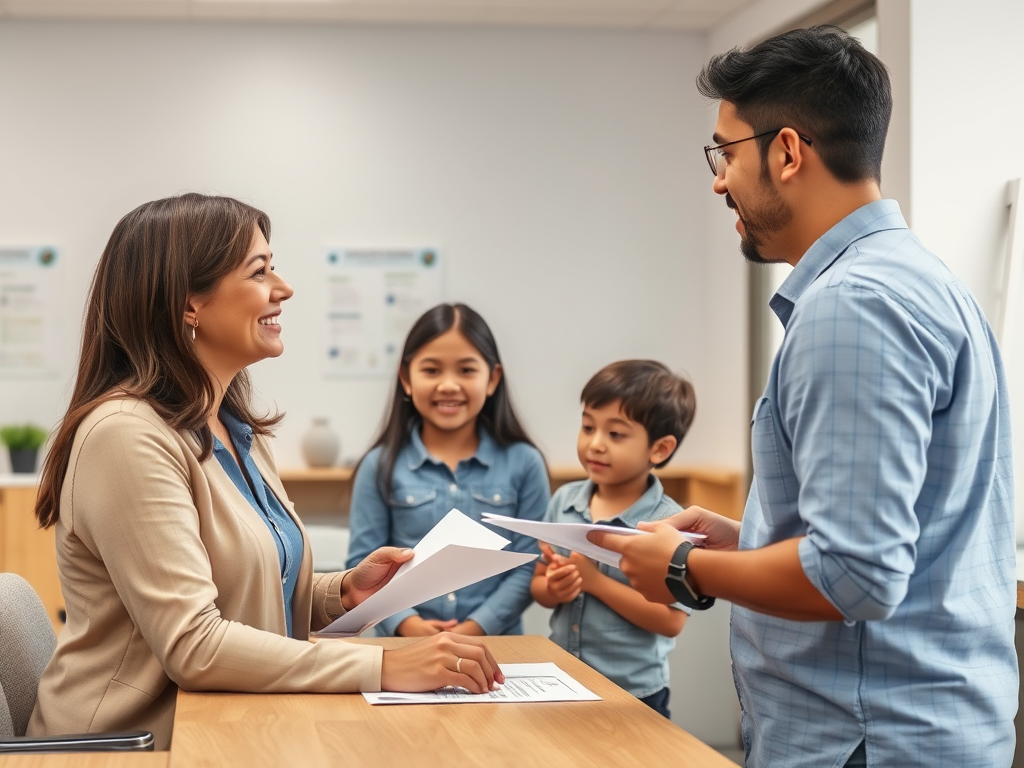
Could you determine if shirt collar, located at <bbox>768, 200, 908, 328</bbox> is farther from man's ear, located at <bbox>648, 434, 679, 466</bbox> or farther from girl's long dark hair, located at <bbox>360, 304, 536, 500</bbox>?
girl's long dark hair, located at <bbox>360, 304, 536, 500</bbox>

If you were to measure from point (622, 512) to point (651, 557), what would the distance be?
1.14 metres

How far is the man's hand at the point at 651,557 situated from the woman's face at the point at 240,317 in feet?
2.60

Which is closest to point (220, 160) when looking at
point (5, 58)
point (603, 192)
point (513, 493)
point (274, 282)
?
point (5, 58)

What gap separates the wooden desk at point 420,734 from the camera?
129cm

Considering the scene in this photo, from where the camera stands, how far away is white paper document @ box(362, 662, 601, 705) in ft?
5.06

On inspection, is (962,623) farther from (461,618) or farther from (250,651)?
(461,618)

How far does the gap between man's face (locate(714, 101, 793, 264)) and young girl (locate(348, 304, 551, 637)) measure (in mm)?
1386

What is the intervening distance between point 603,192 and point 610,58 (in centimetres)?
60

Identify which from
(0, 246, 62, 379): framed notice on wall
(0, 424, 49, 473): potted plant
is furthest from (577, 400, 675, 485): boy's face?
(0, 246, 62, 379): framed notice on wall

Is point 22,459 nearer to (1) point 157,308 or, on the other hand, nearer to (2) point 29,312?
(2) point 29,312

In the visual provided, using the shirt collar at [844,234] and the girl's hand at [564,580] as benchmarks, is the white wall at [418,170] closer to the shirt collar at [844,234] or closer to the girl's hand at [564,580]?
the girl's hand at [564,580]

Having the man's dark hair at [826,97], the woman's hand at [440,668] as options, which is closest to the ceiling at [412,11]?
the man's dark hair at [826,97]

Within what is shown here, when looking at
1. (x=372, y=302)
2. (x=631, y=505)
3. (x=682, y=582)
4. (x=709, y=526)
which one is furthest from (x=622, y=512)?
(x=372, y=302)

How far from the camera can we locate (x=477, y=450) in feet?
9.48
